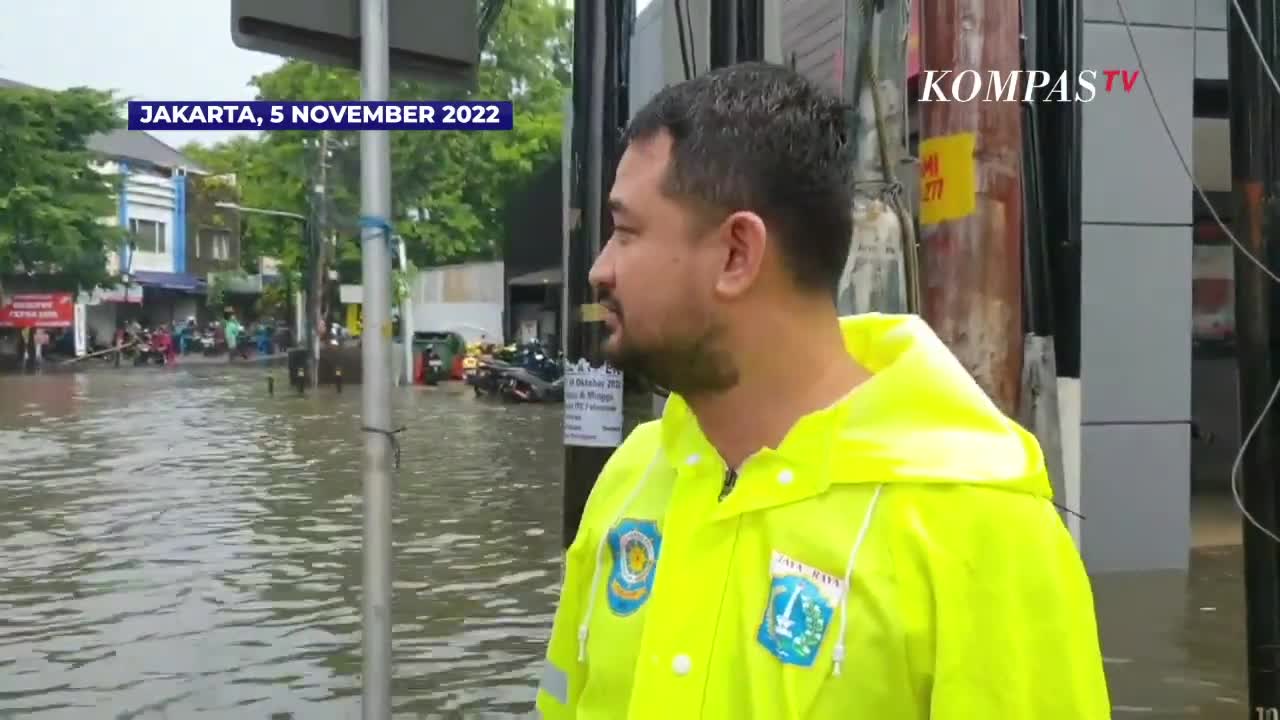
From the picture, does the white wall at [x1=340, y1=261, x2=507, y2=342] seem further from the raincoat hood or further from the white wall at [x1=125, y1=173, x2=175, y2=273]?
the raincoat hood

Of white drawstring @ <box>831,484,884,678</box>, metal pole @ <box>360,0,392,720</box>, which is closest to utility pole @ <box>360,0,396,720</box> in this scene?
metal pole @ <box>360,0,392,720</box>

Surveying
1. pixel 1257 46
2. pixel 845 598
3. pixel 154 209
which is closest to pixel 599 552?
pixel 845 598

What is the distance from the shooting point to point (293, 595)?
8.22m

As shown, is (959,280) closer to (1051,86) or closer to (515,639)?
(1051,86)

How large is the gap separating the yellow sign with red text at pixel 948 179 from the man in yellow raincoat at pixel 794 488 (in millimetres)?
1565

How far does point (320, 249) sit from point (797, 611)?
1479 inches

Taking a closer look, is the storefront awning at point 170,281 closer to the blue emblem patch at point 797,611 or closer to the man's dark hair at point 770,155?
the man's dark hair at point 770,155

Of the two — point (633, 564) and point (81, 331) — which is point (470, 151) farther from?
point (633, 564)

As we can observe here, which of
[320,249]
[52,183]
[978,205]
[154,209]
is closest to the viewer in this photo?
[978,205]

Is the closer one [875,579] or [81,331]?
[875,579]

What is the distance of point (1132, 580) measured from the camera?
8477mm

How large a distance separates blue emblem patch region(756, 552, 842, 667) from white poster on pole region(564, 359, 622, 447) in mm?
3135

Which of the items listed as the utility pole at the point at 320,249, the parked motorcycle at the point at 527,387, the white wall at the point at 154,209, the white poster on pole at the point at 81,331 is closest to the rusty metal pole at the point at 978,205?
the parked motorcycle at the point at 527,387

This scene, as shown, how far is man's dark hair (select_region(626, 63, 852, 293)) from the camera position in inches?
59.4
